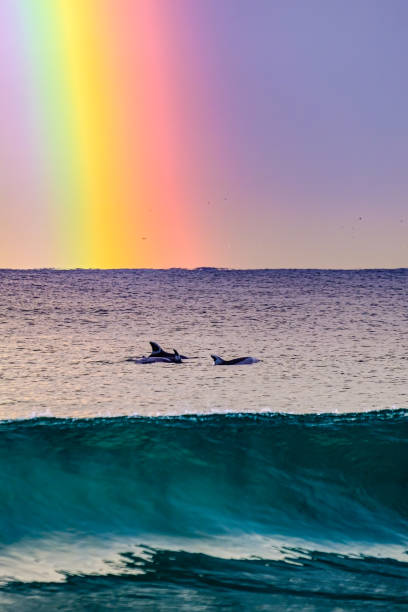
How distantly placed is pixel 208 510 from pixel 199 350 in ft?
94.5

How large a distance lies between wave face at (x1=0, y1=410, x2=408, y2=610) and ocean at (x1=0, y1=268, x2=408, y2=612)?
31mm

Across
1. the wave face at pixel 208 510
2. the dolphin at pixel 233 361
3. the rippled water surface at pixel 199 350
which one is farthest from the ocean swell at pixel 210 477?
the dolphin at pixel 233 361

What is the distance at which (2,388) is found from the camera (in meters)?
24.9

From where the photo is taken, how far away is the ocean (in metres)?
9.22

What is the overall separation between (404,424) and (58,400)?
10113mm

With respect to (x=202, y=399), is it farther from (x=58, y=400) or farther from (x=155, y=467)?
(x=155, y=467)

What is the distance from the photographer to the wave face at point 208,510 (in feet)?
30.2

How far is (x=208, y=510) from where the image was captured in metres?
12.7

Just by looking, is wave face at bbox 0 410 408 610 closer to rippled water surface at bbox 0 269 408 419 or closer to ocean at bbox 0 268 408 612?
ocean at bbox 0 268 408 612

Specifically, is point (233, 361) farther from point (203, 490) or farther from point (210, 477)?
point (203, 490)

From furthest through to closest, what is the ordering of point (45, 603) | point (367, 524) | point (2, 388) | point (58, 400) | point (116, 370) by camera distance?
point (116, 370)
point (2, 388)
point (58, 400)
point (367, 524)
point (45, 603)

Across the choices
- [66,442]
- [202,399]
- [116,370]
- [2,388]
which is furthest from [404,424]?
[116,370]

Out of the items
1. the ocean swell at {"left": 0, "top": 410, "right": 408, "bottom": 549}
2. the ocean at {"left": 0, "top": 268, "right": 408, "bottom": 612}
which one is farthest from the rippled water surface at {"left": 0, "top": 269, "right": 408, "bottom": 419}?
the ocean swell at {"left": 0, "top": 410, "right": 408, "bottom": 549}

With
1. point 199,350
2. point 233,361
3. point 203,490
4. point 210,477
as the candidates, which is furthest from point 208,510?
point 199,350
